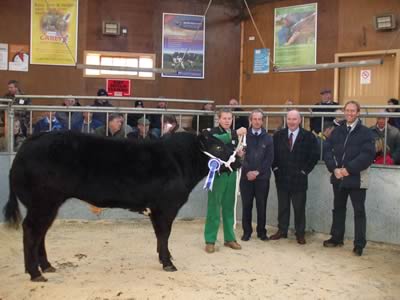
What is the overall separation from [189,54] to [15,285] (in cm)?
850

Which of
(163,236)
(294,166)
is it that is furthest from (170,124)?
(163,236)

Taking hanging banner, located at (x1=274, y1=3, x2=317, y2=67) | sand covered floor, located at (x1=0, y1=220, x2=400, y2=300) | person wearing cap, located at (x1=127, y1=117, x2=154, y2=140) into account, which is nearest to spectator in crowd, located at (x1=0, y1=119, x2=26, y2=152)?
sand covered floor, located at (x1=0, y1=220, x2=400, y2=300)

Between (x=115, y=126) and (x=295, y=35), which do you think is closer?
(x=115, y=126)

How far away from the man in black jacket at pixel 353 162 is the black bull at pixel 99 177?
56.8 inches

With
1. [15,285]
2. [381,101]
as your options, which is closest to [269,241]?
[15,285]

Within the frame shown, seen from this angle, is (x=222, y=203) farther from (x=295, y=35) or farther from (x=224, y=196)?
(x=295, y=35)

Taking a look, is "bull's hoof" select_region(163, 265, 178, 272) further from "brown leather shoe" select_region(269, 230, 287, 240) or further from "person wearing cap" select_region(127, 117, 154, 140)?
"person wearing cap" select_region(127, 117, 154, 140)

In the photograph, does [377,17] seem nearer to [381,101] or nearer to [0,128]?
[381,101]

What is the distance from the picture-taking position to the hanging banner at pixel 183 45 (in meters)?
12.3

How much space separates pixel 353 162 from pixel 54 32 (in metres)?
7.64

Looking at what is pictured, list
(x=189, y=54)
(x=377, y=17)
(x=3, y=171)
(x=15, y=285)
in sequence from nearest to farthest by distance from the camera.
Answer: (x=15, y=285) < (x=3, y=171) < (x=377, y=17) < (x=189, y=54)

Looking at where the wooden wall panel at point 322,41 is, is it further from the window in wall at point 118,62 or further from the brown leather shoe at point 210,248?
the brown leather shoe at point 210,248

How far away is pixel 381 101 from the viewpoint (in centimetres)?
1068

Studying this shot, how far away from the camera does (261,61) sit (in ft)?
41.4
